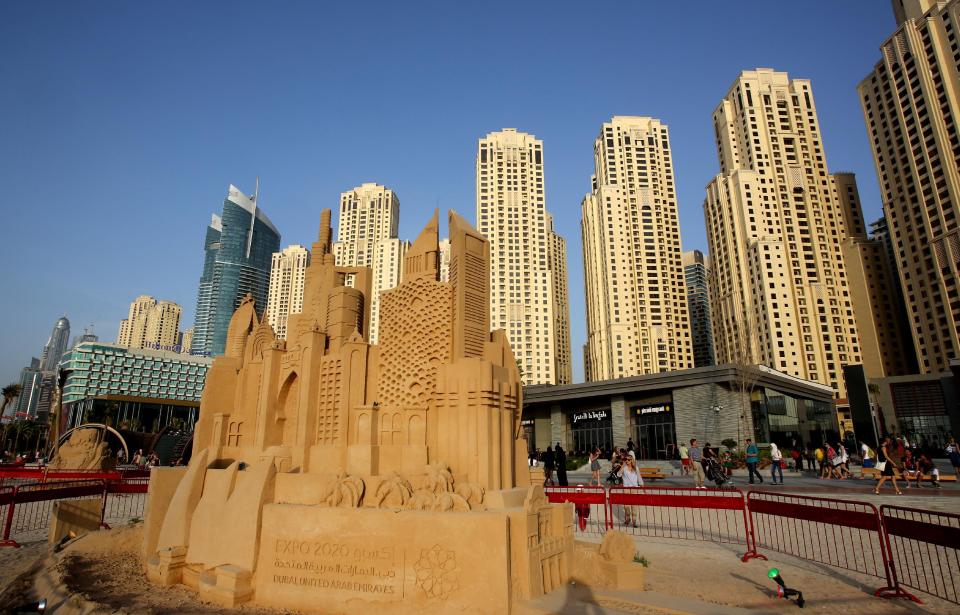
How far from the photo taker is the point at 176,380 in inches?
4520

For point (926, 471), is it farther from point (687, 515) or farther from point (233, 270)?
point (233, 270)

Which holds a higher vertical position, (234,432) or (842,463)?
(234,432)

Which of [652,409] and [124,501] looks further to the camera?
[652,409]

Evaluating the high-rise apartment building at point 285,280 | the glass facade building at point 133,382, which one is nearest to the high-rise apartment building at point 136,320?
the glass facade building at point 133,382

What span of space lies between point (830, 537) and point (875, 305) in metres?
74.4

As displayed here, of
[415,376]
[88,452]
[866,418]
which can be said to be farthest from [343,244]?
[415,376]

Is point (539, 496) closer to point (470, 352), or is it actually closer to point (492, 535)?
point (492, 535)

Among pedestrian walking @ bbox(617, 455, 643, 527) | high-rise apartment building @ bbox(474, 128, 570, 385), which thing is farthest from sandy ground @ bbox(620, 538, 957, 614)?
A: high-rise apartment building @ bbox(474, 128, 570, 385)

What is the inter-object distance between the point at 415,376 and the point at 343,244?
88775mm

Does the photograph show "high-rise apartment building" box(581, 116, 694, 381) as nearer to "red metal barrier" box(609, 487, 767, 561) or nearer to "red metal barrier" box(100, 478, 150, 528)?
"red metal barrier" box(609, 487, 767, 561)

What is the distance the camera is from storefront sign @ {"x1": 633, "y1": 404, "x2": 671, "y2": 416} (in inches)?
1368

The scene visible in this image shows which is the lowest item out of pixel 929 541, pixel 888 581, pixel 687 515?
pixel 687 515

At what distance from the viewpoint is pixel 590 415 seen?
3900cm

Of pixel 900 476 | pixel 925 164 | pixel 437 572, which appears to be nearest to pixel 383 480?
pixel 437 572
